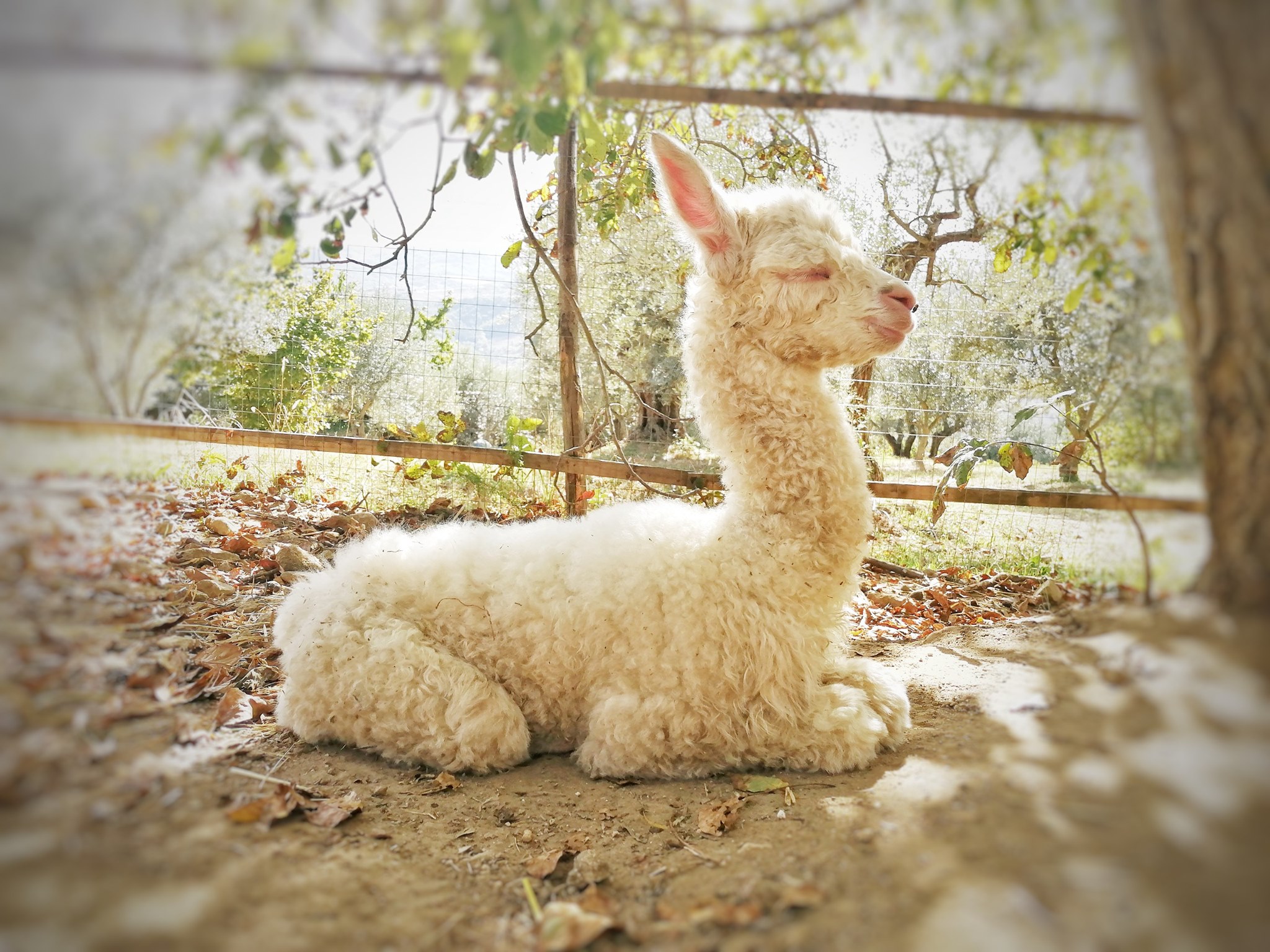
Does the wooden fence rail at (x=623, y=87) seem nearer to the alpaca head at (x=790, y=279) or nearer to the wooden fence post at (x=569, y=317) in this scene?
the alpaca head at (x=790, y=279)

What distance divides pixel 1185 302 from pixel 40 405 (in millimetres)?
1823

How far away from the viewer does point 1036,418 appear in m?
4.37

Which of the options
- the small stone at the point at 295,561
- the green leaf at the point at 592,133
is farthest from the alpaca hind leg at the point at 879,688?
the small stone at the point at 295,561

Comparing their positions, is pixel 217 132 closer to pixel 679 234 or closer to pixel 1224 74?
pixel 1224 74

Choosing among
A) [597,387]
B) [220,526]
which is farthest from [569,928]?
[597,387]

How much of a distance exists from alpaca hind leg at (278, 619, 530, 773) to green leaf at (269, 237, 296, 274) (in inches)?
50.4

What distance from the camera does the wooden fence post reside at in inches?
179

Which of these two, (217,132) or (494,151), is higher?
(494,151)

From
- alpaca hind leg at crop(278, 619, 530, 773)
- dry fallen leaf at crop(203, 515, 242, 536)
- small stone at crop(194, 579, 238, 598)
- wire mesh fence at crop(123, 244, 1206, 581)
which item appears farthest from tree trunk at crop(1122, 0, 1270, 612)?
dry fallen leaf at crop(203, 515, 242, 536)

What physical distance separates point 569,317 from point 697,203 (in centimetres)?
246

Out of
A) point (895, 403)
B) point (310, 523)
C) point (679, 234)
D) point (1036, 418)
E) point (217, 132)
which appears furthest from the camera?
point (895, 403)

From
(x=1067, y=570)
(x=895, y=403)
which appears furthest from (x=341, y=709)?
(x=895, y=403)

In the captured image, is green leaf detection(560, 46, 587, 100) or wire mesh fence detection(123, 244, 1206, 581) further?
wire mesh fence detection(123, 244, 1206, 581)

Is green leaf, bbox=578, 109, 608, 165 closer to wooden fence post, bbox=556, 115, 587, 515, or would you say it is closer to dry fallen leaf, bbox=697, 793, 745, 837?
wooden fence post, bbox=556, 115, 587, 515
